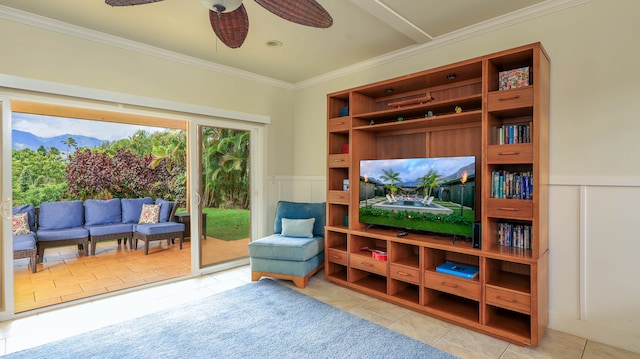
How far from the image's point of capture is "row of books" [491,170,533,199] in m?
2.40

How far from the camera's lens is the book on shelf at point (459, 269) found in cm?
259

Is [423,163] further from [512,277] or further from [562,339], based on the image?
[562,339]

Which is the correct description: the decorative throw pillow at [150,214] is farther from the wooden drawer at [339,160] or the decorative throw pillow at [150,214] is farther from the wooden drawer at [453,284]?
the wooden drawer at [453,284]

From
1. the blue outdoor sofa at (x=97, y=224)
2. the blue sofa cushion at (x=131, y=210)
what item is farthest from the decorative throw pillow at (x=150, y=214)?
the blue sofa cushion at (x=131, y=210)

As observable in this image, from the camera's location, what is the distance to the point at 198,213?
12.9 ft

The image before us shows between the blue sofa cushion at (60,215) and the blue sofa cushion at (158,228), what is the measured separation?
882 millimetres

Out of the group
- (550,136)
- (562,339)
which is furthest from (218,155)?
(562,339)

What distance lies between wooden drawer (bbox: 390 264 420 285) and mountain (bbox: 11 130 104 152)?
6.21 meters

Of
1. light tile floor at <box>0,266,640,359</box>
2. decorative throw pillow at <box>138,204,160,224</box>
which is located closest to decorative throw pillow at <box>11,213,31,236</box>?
decorative throw pillow at <box>138,204,160,224</box>

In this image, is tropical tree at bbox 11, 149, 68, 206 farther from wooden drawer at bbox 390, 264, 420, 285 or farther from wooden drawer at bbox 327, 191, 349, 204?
wooden drawer at bbox 390, 264, 420, 285

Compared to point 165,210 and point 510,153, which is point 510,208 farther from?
point 165,210

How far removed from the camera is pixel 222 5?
5.59 ft

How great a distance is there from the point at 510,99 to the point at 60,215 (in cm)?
612

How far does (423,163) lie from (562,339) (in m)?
1.69
